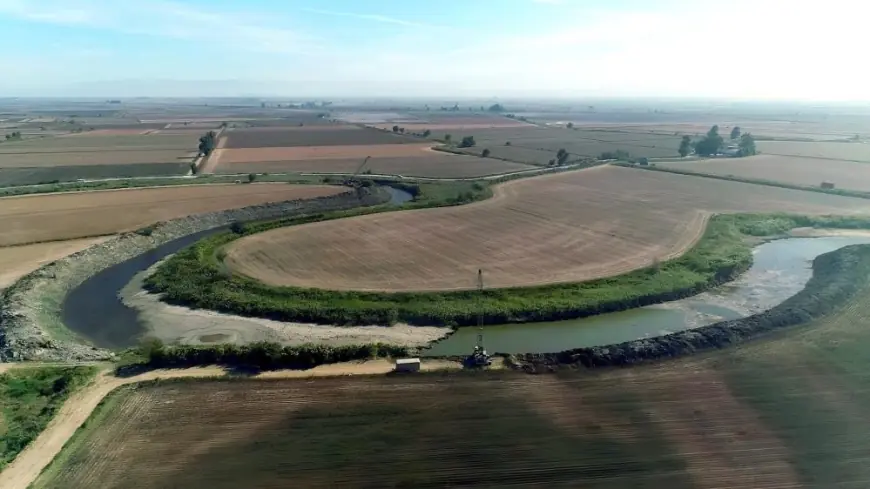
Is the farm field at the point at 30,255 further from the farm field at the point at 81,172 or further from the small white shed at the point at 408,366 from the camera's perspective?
the farm field at the point at 81,172

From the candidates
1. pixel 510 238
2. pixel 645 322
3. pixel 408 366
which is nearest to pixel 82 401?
pixel 408 366

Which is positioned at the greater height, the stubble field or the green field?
the green field

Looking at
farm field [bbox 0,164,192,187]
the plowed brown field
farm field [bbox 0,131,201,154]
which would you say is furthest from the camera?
farm field [bbox 0,131,201,154]

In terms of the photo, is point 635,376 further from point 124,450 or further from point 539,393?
point 124,450

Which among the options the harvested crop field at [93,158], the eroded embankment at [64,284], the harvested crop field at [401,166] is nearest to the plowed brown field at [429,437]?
the eroded embankment at [64,284]

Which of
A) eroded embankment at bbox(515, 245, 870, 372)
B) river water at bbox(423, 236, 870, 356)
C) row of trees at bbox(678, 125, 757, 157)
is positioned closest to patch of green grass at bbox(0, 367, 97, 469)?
river water at bbox(423, 236, 870, 356)

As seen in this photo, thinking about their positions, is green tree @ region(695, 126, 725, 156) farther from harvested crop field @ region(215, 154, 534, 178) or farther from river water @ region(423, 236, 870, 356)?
river water @ region(423, 236, 870, 356)
